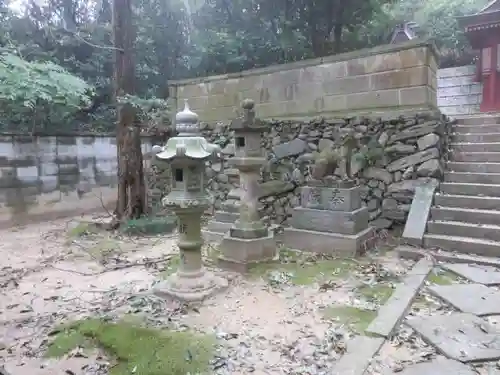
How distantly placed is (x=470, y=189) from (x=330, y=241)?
2.03 metres

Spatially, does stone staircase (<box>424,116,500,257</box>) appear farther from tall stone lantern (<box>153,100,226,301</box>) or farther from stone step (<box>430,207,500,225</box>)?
tall stone lantern (<box>153,100,226,301</box>)

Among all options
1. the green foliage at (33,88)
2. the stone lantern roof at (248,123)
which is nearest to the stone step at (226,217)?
the stone lantern roof at (248,123)

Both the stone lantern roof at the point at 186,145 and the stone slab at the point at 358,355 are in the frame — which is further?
the stone lantern roof at the point at 186,145

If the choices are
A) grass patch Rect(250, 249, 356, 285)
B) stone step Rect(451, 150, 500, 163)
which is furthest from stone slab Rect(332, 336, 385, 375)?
stone step Rect(451, 150, 500, 163)

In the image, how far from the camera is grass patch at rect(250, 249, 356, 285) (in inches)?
153

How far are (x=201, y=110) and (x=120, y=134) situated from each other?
1878mm

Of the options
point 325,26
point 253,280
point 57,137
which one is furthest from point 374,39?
point 253,280

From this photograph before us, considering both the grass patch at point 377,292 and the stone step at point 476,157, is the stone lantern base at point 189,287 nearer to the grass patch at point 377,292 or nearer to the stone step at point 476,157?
the grass patch at point 377,292

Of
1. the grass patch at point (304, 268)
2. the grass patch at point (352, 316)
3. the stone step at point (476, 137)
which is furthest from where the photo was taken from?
the stone step at point (476, 137)

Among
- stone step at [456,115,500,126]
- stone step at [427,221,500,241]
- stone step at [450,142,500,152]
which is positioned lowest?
stone step at [427,221,500,241]

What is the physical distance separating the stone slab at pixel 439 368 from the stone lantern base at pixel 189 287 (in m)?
1.71

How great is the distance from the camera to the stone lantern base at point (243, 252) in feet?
13.6

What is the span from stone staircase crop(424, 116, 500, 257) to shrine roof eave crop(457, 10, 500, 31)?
11.8ft

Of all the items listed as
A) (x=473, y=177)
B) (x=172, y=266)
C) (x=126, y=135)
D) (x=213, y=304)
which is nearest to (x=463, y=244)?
(x=473, y=177)
